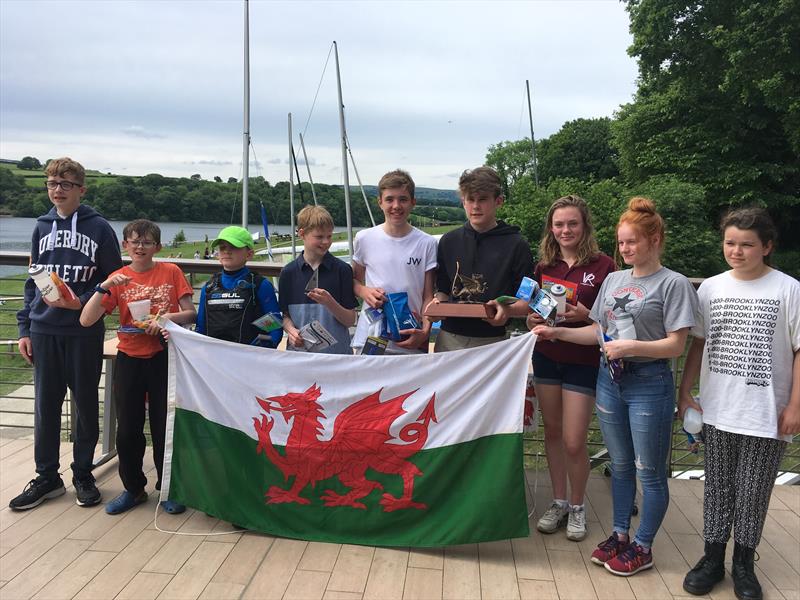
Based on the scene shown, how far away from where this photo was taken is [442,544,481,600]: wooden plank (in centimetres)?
259

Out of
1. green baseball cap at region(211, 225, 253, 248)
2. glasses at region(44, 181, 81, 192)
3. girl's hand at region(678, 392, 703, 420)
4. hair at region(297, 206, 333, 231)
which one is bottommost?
girl's hand at region(678, 392, 703, 420)

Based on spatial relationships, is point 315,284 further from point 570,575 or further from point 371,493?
point 570,575

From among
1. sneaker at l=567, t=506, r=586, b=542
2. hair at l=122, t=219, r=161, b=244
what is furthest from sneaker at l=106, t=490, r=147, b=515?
sneaker at l=567, t=506, r=586, b=542

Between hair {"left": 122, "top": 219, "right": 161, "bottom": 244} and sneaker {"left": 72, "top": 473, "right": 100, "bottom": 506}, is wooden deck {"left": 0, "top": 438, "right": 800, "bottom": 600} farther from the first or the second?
hair {"left": 122, "top": 219, "right": 161, "bottom": 244}

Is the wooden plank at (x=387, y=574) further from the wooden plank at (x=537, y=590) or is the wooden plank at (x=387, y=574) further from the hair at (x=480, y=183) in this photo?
the hair at (x=480, y=183)

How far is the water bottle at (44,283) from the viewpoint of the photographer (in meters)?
3.02

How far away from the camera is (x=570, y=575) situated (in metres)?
2.74

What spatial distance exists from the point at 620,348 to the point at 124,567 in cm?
241

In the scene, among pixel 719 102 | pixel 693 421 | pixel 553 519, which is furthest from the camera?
pixel 719 102

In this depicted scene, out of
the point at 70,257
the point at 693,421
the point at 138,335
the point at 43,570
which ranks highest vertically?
the point at 70,257

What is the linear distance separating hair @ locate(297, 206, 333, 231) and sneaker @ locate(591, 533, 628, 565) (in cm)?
203

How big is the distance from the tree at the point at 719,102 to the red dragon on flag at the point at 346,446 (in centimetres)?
1864

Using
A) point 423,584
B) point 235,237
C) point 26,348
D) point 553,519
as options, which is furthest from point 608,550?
point 26,348

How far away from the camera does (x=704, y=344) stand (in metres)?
2.66
